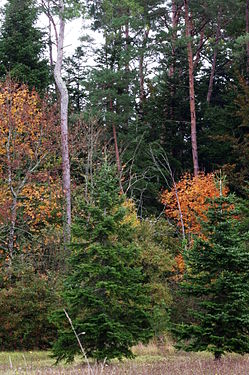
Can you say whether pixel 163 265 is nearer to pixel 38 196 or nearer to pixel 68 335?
pixel 38 196

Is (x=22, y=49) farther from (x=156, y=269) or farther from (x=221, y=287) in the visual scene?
(x=221, y=287)

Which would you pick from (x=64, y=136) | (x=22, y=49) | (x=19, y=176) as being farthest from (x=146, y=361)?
(x=22, y=49)

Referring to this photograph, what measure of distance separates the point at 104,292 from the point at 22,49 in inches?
867

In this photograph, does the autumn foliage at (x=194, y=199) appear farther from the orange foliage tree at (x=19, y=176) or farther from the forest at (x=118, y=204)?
the orange foliage tree at (x=19, y=176)

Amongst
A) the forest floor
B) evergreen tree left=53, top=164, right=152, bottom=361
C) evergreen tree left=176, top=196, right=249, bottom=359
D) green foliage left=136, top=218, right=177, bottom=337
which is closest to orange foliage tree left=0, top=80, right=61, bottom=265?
green foliage left=136, top=218, right=177, bottom=337

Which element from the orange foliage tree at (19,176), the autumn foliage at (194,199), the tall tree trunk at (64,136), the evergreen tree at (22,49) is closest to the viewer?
the orange foliage tree at (19,176)

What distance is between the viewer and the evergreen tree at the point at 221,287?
11.6 meters

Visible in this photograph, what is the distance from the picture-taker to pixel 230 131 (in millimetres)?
31094

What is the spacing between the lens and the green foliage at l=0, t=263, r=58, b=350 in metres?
16.5

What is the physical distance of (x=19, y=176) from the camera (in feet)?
66.6

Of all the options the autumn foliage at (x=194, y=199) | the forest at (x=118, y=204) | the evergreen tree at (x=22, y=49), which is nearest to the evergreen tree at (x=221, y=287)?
the forest at (x=118, y=204)

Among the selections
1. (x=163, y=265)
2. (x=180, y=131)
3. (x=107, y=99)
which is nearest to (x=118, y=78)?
(x=107, y=99)

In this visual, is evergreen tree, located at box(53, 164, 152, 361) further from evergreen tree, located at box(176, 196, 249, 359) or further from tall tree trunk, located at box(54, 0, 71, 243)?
tall tree trunk, located at box(54, 0, 71, 243)

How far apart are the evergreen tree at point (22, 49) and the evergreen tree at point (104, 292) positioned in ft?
64.1
